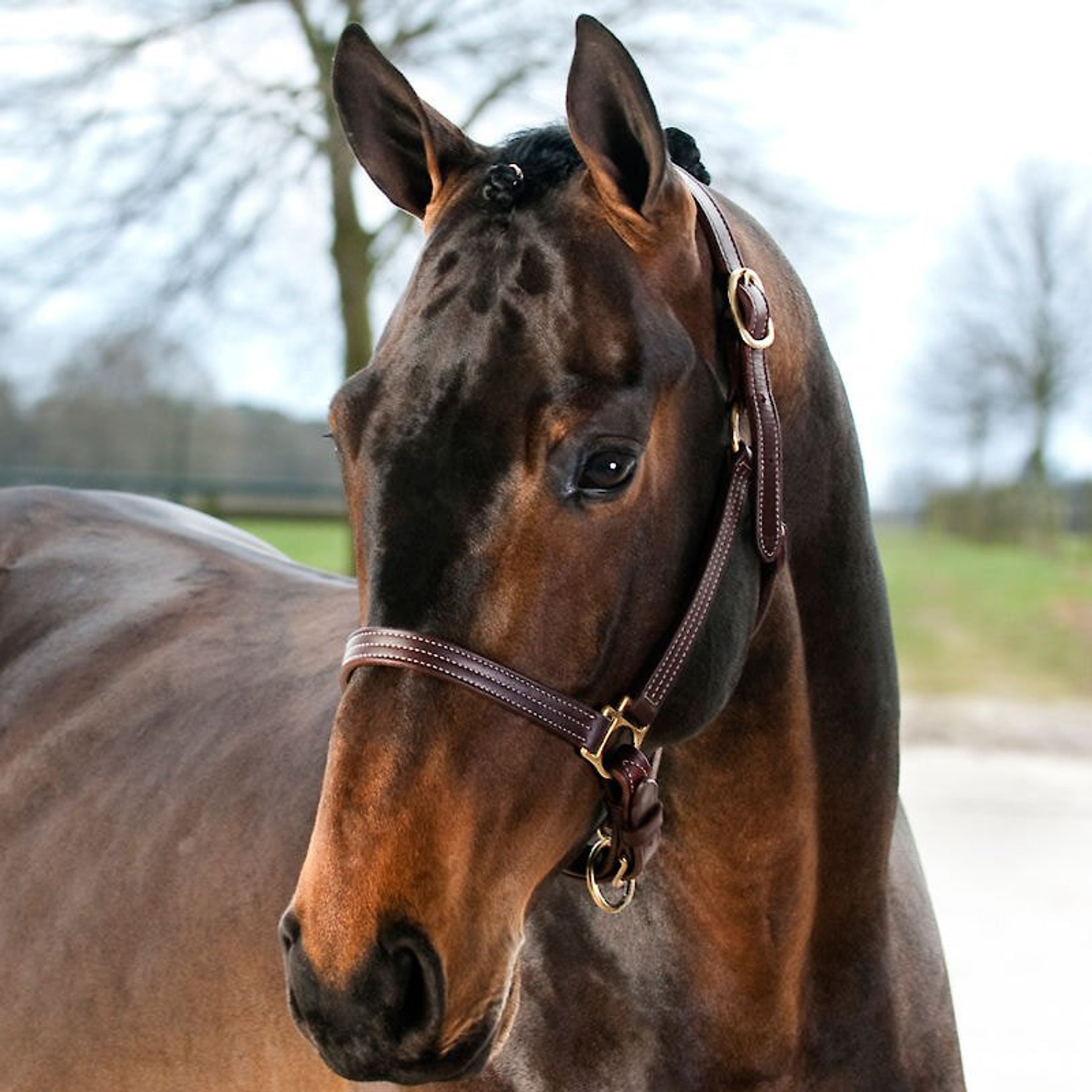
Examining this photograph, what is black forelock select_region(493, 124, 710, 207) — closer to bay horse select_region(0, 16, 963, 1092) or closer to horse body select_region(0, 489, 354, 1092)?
bay horse select_region(0, 16, 963, 1092)

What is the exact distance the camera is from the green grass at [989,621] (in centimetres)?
1030

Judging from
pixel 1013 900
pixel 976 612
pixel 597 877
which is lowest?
pixel 1013 900

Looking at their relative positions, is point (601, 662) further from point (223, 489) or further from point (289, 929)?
point (223, 489)

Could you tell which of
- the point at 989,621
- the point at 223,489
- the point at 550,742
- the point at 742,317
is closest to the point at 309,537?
the point at 223,489

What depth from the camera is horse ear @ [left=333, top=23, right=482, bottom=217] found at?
152cm

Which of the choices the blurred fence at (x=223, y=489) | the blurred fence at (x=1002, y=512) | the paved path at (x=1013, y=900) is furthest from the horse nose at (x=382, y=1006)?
the blurred fence at (x=1002, y=512)

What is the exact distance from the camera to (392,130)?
5.30 ft

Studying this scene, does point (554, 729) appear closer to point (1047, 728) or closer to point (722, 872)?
point (722, 872)

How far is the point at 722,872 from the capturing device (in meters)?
1.59

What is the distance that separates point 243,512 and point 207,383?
1288 millimetres

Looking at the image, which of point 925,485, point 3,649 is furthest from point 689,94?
point 925,485

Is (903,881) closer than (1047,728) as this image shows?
Yes

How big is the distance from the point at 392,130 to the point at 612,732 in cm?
75

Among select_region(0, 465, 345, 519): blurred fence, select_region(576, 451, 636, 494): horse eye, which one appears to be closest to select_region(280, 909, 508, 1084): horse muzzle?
select_region(576, 451, 636, 494): horse eye
